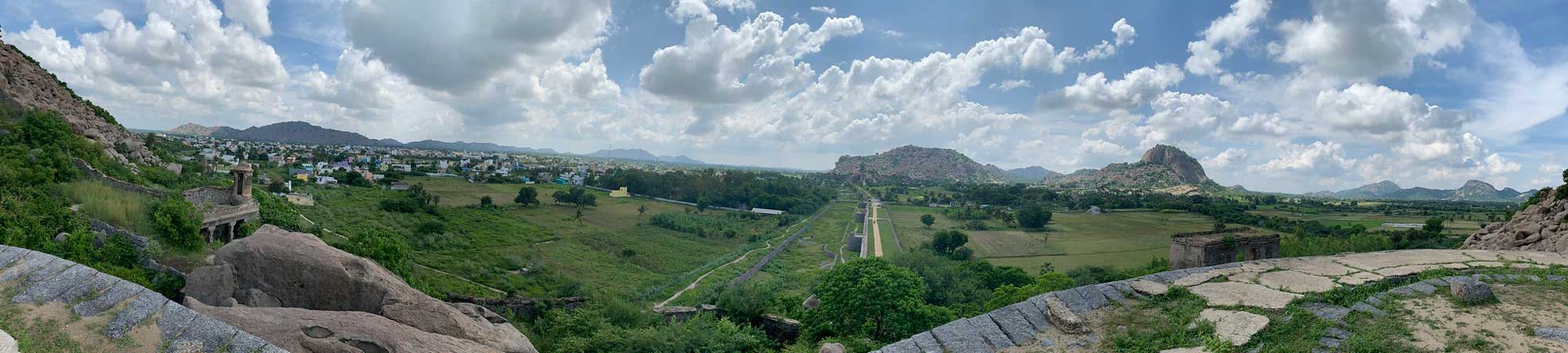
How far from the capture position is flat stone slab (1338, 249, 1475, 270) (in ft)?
37.5

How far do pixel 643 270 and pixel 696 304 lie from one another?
12.0m

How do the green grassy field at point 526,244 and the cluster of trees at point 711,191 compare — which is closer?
the green grassy field at point 526,244

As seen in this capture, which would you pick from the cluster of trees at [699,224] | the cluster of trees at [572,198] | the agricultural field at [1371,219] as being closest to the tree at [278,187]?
the cluster of trees at [572,198]

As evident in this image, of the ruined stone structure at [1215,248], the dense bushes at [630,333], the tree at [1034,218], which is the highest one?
the ruined stone structure at [1215,248]

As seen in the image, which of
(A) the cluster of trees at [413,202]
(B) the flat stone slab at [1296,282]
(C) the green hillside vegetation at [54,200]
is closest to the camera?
(B) the flat stone slab at [1296,282]

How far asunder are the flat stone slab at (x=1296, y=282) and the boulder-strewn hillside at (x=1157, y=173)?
135m

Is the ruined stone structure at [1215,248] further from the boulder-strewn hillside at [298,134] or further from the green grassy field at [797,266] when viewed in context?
the boulder-strewn hillside at [298,134]

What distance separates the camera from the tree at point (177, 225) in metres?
16.3

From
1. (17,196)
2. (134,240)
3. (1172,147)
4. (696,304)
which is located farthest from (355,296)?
(1172,147)

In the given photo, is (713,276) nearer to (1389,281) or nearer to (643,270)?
(643,270)

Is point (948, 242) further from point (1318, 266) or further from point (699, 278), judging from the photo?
point (1318, 266)

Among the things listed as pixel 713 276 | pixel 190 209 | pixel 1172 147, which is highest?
pixel 1172 147

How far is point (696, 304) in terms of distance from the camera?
2497 centimetres

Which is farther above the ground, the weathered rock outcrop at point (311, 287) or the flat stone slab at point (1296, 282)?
the flat stone slab at point (1296, 282)
